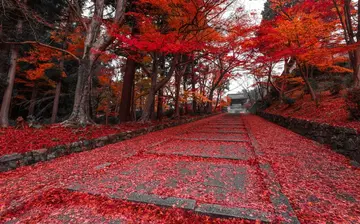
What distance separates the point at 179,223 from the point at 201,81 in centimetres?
2063

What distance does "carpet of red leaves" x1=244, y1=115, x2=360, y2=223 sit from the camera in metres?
1.72

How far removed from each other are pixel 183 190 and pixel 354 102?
503 cm

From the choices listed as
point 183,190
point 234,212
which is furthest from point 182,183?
point 234,212

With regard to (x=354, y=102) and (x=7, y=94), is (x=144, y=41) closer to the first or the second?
(x=354, y=102)

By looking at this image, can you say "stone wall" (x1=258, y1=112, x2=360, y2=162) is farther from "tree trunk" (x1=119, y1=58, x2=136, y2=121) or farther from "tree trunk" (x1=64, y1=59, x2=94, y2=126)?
"tree trunk" (x1=119, y1=58, x2=136, y2=121)

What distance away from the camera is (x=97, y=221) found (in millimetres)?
1653

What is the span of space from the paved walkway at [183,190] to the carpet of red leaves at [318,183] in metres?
0.01

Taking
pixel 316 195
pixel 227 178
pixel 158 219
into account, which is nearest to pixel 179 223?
pixel 158 219

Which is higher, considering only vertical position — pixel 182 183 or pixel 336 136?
pixel 336 136

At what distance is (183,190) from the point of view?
219 centimetres

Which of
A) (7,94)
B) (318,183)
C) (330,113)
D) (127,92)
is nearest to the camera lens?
(318,183)

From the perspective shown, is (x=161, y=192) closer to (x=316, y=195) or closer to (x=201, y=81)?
(x=316, y=195)

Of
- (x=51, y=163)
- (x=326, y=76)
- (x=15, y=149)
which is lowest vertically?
(x=51, y=163)

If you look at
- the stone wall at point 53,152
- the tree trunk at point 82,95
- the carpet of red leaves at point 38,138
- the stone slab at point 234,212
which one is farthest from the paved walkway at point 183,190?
the tree trunk at point 82,95
